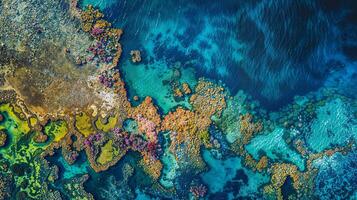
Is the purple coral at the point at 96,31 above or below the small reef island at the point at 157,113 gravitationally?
above

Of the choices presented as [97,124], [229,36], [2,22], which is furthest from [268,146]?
[2,22]

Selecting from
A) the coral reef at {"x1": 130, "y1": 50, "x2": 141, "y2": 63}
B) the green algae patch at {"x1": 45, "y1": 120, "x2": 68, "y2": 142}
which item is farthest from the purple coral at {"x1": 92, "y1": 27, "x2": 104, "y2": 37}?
the green algae patch at {"x1": 45, "y1": 120, "x2": 68, "y2": 142}

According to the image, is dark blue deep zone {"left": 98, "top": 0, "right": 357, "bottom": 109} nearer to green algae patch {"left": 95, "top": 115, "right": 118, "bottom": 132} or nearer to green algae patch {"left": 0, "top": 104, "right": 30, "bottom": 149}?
green algae patch {"left": 95, "top": 115, "right": 118, "bottom": 132}

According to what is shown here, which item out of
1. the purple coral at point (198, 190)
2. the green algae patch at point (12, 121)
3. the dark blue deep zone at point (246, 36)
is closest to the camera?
the green algae patch at point (12, 121)

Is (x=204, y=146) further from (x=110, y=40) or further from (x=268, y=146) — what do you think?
(x=110, y=40)

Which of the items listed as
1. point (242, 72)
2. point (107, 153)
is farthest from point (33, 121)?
point (242, 72)

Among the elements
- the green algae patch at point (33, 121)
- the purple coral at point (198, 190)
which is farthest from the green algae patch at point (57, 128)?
the purple coral at point (198, 190)

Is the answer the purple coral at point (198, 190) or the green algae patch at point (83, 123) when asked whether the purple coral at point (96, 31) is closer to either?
the green algae patch at point (83, 123)

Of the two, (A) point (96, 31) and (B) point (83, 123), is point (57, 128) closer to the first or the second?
(B) point (83, 123)
